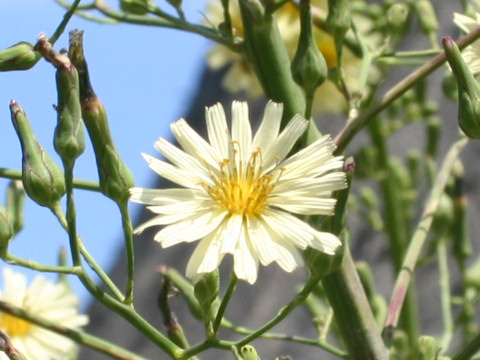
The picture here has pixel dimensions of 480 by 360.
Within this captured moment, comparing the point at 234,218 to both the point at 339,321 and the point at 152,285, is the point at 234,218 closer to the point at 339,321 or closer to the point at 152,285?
the point at 339,321

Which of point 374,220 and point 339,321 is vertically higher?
point 339,321

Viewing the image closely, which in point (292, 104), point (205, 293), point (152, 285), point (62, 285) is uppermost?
point (292, 104)

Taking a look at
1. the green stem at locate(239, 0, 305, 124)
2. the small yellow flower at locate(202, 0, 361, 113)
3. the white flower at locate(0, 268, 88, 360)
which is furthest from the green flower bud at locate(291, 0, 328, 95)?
the white flower at locate(0, 268, 88, 360)

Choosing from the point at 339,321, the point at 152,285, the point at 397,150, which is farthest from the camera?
the point at 152,285

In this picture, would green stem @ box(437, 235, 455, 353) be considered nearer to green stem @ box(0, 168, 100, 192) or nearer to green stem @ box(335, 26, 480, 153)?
green stem @ box(335, 26, 480, 153)

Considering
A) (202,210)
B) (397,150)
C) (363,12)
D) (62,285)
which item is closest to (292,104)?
(202,210)
